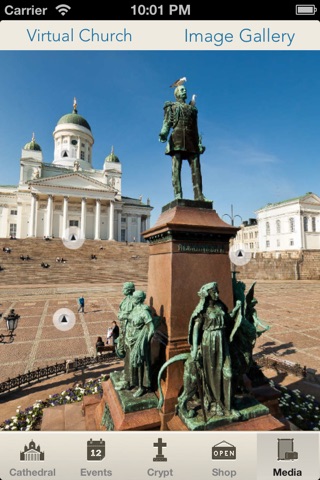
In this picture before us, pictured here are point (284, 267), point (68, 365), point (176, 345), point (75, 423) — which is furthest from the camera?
point (284, 267)

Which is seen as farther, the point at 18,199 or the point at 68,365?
the point at 18,199

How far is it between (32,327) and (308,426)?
38.7ft

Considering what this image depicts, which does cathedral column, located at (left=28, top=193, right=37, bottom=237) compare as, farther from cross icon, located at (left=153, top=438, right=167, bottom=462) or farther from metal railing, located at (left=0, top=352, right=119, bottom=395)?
cross icon, located at (left=153, top=438, right=167, bottom=462)

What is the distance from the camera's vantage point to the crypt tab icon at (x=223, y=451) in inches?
88.0

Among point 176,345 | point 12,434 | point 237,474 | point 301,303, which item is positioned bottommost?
point 301,303

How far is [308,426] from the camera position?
14.6ft

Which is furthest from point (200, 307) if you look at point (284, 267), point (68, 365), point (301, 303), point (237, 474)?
point (284, 267)
